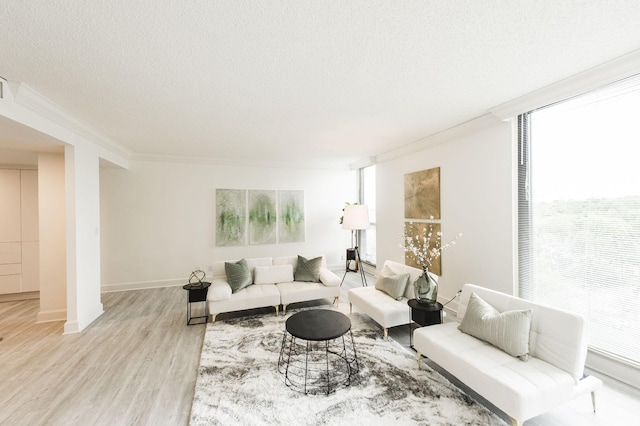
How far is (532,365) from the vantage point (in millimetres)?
1812

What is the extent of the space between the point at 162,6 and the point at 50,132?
2476mm

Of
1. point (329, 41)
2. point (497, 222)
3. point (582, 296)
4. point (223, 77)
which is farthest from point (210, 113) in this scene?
point (582, 296)

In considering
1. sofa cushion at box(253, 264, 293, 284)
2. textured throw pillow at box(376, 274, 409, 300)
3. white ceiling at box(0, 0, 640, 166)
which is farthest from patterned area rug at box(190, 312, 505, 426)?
A: white ceiling at box(0, 0, 640, 166)

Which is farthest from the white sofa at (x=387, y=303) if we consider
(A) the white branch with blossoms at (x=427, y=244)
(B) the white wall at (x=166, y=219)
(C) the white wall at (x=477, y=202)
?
(B) the white wall at (x=166, y=219)

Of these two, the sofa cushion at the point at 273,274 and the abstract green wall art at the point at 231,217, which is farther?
the abstract green wall art at the point at 231,217

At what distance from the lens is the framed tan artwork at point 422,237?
153 inches

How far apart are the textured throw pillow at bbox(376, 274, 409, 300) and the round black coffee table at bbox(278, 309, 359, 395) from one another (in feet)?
2.93

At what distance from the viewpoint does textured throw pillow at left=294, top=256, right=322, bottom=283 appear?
404 cm

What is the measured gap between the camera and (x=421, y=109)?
9.50 ft

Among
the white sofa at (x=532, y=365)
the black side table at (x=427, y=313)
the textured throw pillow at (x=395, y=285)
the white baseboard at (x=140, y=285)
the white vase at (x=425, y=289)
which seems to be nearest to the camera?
the white sofa at (x=532, y=365)

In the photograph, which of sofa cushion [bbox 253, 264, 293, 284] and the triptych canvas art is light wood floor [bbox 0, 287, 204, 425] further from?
the triptych canvas art

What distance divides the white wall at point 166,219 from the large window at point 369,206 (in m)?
1.53

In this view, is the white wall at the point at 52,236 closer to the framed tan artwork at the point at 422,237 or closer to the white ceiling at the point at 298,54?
the white ceiling at the point at 298,54

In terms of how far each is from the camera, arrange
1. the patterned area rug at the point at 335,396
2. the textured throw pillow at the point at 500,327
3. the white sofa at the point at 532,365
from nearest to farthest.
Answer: the white sofa at the point at 532,365 < the patterned area rug at the point at 335,396 < the textured throw pillow at the point at 500,327
